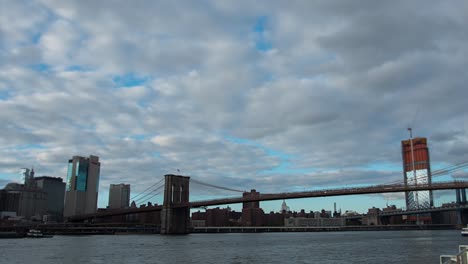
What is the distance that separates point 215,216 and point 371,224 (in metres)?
72.2

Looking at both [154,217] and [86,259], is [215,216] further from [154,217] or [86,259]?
[86,259]

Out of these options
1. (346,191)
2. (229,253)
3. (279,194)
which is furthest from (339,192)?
(229,253)

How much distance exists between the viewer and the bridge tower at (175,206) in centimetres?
9919

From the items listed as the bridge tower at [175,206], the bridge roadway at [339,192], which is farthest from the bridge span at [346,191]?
the bridge tower at [175,206]

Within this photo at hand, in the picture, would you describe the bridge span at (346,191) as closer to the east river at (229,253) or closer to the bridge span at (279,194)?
the bridge span at (279,194)

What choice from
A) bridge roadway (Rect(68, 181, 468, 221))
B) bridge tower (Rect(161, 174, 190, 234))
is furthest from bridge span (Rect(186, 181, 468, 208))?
bridge tower (Rect(161, 174, 190, 234))

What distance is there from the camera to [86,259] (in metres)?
36.8

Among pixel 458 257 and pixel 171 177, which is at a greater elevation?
pixel 171 177

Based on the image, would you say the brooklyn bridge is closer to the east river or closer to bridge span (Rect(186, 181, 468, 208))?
bridge span (Rect(186, 181, 468, 208))

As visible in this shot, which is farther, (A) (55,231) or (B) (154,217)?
(B) (154,217)

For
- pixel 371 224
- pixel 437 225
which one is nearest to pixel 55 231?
pixel 371 224

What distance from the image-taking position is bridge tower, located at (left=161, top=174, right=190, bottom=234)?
99.2 m

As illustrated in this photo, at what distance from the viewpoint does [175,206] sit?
328 feet

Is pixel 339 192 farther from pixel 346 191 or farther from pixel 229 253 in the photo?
pixel 229 253
